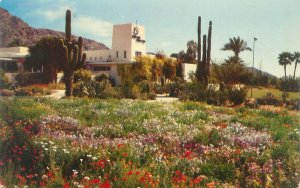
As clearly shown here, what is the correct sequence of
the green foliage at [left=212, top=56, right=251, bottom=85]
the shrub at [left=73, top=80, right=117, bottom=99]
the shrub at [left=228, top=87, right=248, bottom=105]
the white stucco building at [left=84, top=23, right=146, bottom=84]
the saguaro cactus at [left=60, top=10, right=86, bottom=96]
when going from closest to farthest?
the saguaro cactus at [left=60, top=10, right=86, bottom=96], the shrub at [left=73, top=80, right=117, bottom=99], the shrub at [left=228, top=87, right=248, bottom=105], the green foliage at [left=212, top=56, right=251, bottom=85], the white stucco building at [left=84, top=23, right=146, bottom=84]

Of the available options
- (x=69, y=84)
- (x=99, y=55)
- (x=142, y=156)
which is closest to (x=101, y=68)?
(x=99, y=55)

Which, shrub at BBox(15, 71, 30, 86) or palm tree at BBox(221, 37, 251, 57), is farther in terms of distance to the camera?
palm tree at BBox(221, 37, 251, 57)

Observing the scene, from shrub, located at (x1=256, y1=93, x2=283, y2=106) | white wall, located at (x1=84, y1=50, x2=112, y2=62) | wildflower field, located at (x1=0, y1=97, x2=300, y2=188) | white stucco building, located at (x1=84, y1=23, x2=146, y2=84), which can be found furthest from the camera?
white wall, located at (x1=84, y1=50, x2=112, y2=62)

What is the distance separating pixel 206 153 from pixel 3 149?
3.87m

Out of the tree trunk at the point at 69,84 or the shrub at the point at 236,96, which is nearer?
the tree trunk at the point at 69,84

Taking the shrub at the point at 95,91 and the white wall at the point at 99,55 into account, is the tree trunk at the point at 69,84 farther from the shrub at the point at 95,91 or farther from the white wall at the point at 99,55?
the white wall at the point at 99,55

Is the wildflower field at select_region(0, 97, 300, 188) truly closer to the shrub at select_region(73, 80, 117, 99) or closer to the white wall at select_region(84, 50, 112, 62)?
the shrub at select_region(73, 80, 117, 99)

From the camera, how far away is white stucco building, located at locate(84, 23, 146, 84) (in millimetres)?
44656

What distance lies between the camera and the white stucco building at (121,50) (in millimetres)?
44656

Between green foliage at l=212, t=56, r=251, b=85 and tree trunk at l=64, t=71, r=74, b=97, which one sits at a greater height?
green foliage at l=212, t=56, r=251, b=85

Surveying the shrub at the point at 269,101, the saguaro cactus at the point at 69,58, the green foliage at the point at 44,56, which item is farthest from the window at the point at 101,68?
the shrub at the point at 269,101

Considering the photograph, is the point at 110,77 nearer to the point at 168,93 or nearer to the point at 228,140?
the point at 168,93

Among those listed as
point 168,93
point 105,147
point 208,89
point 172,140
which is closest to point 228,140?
point 172,140

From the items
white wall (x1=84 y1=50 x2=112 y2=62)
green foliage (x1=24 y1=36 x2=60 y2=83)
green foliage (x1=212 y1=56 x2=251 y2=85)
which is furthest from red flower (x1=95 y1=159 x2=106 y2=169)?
white wall (x1=84 y1=50 x2=112 y2=62)
